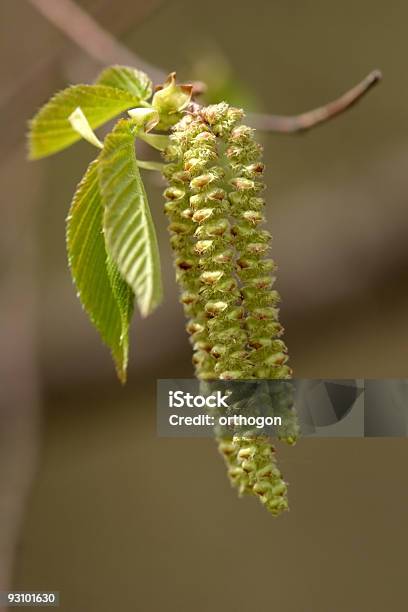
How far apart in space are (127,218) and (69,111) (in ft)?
0.75

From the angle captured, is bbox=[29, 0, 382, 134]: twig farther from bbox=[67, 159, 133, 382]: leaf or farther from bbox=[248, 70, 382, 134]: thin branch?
bbox=[67, 159, 133, 382]: leaf

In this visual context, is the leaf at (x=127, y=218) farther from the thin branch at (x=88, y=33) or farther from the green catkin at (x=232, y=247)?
the thin branch at (x=88, y=33)

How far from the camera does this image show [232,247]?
31.1 inches

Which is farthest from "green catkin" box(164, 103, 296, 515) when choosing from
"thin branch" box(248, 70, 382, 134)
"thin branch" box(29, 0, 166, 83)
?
"thin branch" box(29, 0, 166, 83)

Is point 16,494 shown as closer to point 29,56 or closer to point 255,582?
point 255,582

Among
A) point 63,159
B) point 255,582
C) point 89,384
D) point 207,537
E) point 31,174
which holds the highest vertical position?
point 63,159

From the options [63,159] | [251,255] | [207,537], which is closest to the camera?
[251,255]

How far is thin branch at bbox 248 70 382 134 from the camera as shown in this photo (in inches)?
42.4

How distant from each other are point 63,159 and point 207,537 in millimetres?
1400

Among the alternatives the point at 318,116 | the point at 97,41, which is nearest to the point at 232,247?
the point at 318,116

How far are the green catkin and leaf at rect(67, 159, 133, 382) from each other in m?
0.08

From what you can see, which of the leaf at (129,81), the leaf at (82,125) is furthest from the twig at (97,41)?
the leaf at (82,125)

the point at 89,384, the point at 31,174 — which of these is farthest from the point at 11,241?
the point at 89,384

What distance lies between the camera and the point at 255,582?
2.53 metres
